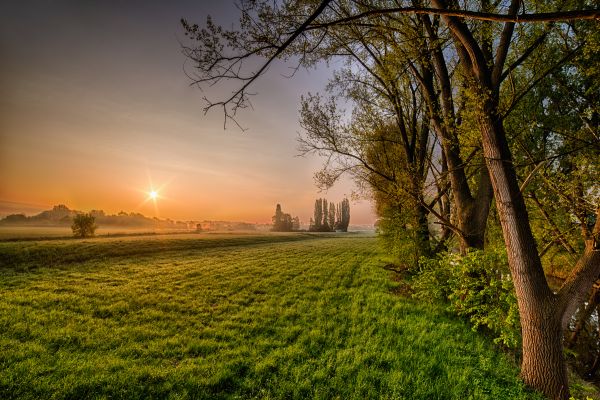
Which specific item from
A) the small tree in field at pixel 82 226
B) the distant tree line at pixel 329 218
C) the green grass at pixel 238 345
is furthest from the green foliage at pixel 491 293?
the distant tree line at pixel 329 218

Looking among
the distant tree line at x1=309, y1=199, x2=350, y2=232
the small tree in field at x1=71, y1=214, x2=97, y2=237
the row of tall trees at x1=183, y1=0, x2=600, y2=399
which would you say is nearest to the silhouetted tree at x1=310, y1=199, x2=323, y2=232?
the distant tree line at x1=309, y1=199, x2=350, y2=232

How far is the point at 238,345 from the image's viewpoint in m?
7.05

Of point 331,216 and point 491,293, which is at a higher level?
point 331,216

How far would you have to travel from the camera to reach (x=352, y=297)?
11.5m

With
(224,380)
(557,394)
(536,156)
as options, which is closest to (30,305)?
(224,380)

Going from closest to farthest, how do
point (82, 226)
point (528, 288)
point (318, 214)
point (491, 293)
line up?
point (528, 288) < point (491, 293) < point (82, 226) < point (318, 214)

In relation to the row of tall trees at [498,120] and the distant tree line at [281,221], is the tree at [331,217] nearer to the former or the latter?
the distant tree line at [281,221]

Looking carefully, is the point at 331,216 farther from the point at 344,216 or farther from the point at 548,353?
the point at 548,353

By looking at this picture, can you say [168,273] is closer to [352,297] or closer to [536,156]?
[352,297]

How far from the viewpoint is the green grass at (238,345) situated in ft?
16.8

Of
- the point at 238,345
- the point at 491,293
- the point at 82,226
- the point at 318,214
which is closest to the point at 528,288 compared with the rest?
the point at 491,293

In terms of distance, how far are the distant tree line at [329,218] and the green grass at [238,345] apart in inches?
4368

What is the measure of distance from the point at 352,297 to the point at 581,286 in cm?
765

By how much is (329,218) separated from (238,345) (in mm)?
123867
